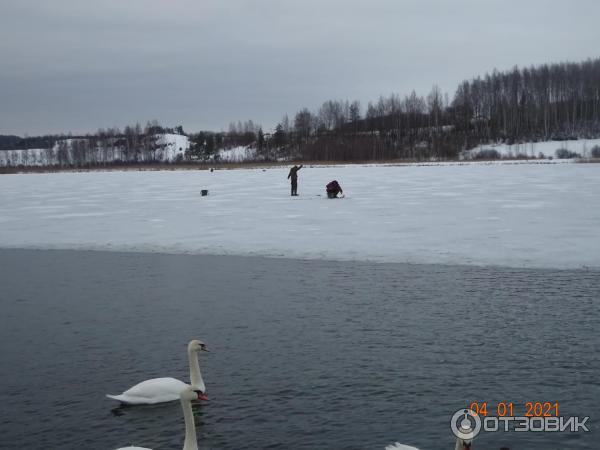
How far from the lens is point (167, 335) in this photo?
28.5 feet

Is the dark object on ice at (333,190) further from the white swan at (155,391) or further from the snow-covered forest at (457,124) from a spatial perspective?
the snow-covered forest at (457,124)

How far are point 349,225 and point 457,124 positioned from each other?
90.8 m

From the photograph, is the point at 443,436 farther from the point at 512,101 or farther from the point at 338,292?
the point at 512,101

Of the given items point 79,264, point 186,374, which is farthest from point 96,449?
point 79,264

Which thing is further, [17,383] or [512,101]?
[512,101]

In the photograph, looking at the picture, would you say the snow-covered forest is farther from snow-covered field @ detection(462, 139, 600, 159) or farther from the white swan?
the white swan

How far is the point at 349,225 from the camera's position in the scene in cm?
1831

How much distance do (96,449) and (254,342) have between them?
→ 2.98 metres

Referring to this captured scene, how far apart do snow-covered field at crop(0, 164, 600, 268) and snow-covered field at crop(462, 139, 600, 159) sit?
54517mm

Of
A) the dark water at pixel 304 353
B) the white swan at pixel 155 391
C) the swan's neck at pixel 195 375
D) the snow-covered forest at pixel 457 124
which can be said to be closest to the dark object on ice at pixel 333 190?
the dark water at pixel 304 353
